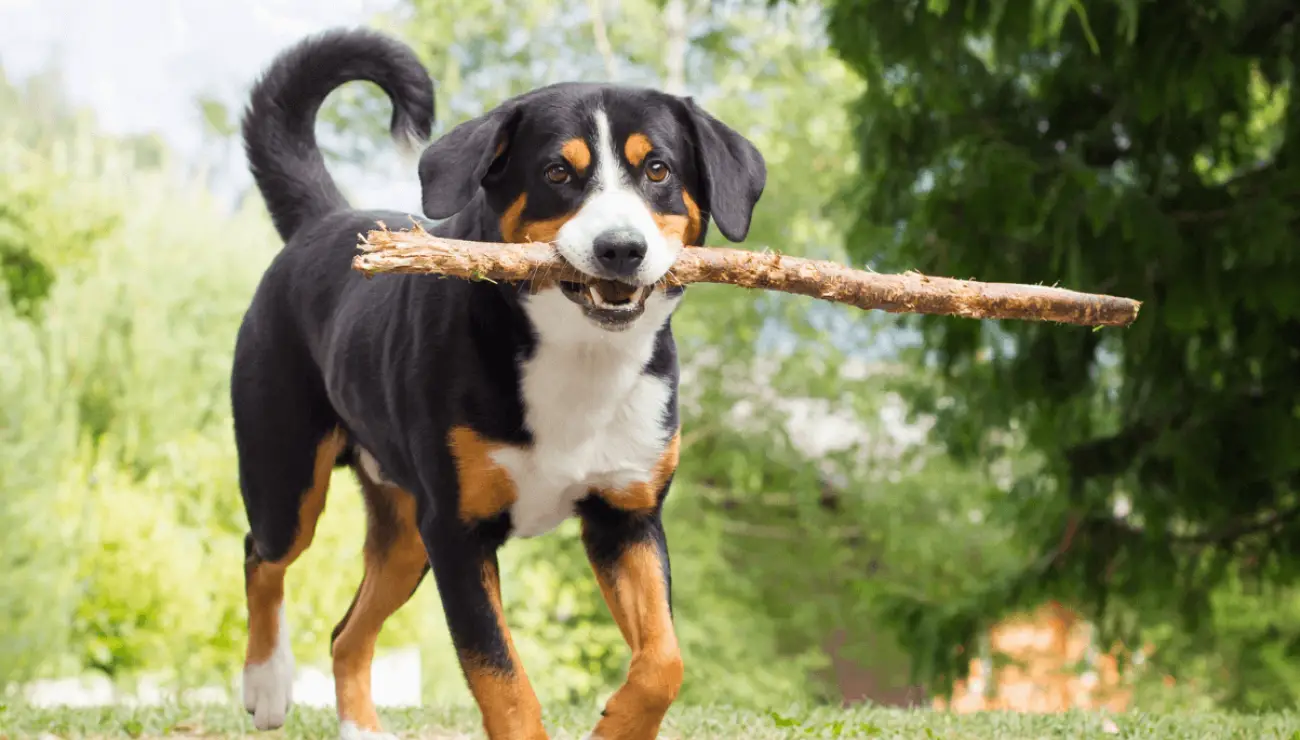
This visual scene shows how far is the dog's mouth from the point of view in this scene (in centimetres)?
316

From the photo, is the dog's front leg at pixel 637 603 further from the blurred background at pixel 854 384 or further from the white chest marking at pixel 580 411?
the blurred background at pixel 854 384

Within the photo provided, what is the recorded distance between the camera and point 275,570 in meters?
4.56

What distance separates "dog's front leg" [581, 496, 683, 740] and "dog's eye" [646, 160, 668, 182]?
0.80m

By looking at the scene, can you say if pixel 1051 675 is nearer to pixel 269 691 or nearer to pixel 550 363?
pixel 269 691

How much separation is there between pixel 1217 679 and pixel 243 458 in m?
12.3

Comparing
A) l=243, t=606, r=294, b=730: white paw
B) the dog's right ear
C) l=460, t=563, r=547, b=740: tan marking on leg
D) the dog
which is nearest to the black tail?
the dog

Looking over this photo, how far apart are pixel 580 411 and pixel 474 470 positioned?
1.00ft

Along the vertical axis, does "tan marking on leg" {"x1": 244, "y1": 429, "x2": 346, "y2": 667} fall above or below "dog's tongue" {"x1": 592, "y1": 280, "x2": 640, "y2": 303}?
below

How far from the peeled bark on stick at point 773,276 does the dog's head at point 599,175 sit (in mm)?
74

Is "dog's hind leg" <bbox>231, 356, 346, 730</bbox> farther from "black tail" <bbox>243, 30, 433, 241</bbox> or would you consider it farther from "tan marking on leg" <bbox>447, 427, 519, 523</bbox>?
"tan marking on leg" <bbox>447, 427, 519, 523</bbox>

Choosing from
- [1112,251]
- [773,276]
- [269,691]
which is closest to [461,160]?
[773,276]

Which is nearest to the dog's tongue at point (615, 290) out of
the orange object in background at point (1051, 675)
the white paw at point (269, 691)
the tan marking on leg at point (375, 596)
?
the tan marking on leg at point (375, 596)

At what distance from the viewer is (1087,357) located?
23.7ft

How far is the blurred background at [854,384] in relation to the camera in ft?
20.5
